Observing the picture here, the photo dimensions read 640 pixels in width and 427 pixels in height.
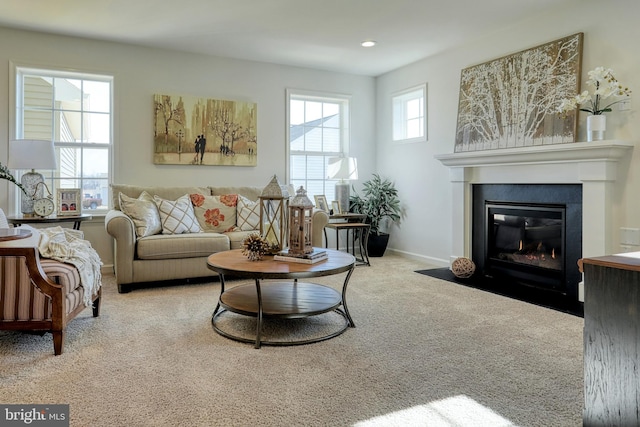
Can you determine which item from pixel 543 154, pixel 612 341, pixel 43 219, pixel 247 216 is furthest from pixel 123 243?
pixel 543 154

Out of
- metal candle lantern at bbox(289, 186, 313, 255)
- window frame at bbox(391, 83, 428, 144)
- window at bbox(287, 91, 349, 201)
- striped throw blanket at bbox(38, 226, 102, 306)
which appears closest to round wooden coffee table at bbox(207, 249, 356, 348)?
metal candle lantern at bbox(289, 186, 313, 255)

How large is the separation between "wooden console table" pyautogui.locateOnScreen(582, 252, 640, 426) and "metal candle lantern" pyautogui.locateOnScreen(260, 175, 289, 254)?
75.8 inches

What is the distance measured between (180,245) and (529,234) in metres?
3.24

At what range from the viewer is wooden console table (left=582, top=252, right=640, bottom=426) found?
4.32 ft

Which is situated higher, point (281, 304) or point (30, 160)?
point (30, 160)

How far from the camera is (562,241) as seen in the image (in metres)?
3.76

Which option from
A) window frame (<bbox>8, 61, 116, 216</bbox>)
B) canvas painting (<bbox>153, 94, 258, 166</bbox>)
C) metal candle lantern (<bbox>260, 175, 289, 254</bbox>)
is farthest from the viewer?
canvas painting (<bbox>153, 94, 258, 166</bbox>)

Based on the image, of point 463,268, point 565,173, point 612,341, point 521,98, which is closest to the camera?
point 612,341

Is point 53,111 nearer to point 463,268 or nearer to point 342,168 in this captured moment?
point 342,168

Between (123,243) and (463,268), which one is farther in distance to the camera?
(463,268)

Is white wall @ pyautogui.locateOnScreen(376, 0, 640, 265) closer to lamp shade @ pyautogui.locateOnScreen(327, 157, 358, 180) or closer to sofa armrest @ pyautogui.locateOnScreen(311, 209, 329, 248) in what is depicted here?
lamp shade @ pyautogui.locateOnScreen(327, 157, 358, 180)

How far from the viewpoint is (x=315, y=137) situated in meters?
6.04

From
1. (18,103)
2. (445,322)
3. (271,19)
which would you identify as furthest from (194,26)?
(445,322)

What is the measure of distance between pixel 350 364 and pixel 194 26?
3538 mm
